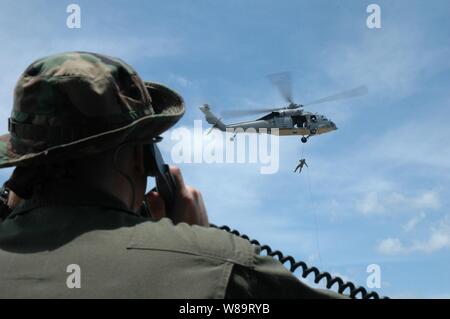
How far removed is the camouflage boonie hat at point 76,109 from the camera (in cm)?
284

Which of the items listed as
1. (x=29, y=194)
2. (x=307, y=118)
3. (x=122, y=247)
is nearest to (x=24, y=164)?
(x=29, y=194)

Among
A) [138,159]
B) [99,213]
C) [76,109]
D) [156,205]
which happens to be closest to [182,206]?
[156,205]

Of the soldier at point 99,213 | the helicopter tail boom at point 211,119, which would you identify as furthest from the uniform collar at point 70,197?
the helicopter tail boom at point 211,119

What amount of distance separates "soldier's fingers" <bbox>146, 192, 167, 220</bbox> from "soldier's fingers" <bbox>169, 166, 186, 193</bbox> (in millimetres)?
113

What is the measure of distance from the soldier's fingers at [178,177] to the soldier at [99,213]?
0.01m

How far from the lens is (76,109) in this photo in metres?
2.88

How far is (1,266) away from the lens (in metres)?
2.70

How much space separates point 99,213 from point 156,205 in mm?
597

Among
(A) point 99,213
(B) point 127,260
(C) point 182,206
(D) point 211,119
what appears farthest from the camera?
(D) point 211,119

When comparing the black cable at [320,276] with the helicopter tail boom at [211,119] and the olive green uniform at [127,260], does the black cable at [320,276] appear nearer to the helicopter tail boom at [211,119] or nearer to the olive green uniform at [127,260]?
the olive green uniform at [127,260]

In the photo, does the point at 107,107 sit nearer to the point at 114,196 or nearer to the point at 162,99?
the point at 114,196

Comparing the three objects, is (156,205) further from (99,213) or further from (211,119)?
(211,119)

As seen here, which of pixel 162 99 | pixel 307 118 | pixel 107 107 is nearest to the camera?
pixel 107 107

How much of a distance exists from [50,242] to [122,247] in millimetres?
326
